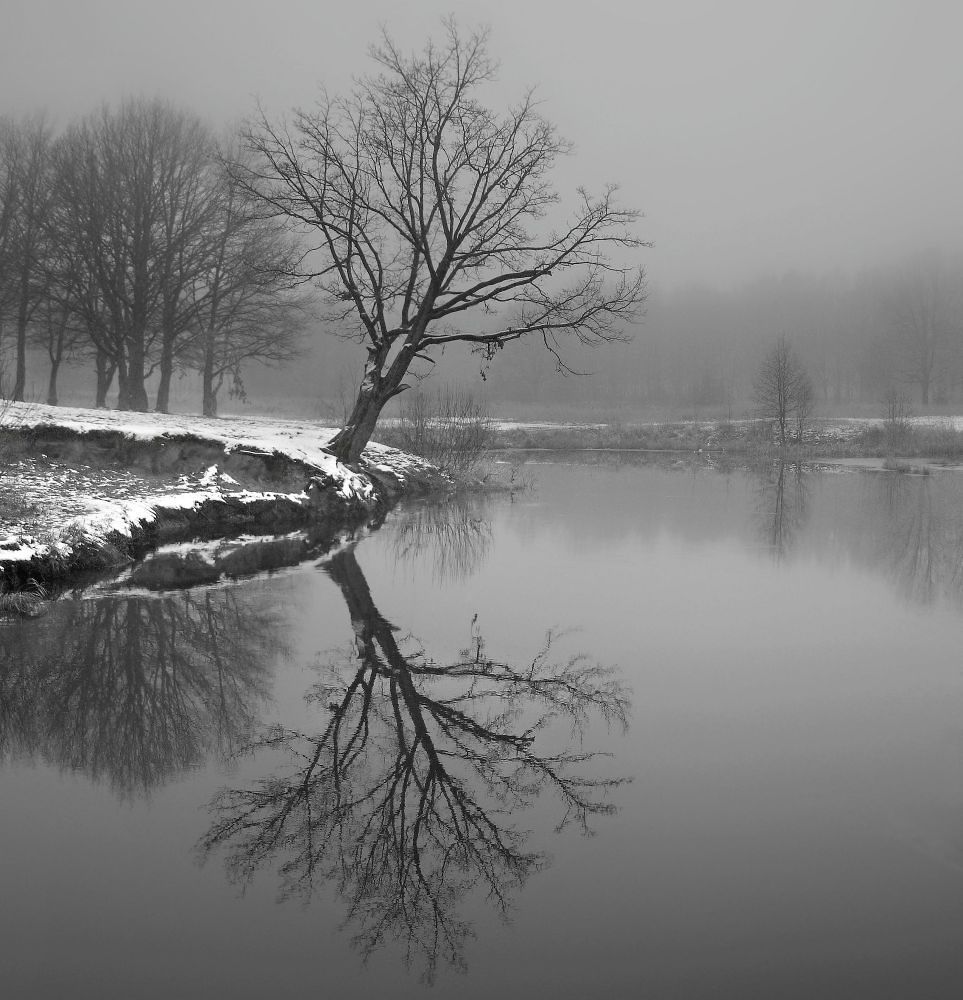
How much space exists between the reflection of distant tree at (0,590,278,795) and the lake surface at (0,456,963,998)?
0.11 ft

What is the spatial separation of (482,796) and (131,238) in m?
30.6

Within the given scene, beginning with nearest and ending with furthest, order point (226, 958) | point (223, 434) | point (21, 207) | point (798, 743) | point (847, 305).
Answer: point (226, 958) → point (798, 743) → point (223, 434) → point (21, 207) → point (847, 305)

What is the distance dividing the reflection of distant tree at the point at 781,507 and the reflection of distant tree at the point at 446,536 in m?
4.38

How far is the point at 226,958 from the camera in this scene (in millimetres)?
3277

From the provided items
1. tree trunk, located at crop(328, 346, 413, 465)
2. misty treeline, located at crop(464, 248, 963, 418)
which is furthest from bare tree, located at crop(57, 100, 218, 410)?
misty treeline, located at crop(464, 248, 963, 418)

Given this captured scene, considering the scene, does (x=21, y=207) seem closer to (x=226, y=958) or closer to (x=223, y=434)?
(x=223, y=434)

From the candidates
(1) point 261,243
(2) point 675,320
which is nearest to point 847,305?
(2) point 675,320

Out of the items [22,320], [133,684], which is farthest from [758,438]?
[133,684]

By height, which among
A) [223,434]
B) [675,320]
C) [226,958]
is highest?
[675,320]

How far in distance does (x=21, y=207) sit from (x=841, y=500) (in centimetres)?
2823

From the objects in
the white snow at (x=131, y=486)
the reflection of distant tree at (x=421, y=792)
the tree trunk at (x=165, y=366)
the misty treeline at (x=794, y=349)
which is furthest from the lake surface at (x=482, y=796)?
the misty treeline at (x=794, y=349)

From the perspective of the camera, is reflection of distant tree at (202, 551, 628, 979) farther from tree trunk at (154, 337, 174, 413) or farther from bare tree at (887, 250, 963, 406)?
bare tree at (887, 250, 963, 406)

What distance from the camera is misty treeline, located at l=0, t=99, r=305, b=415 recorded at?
1166 inches

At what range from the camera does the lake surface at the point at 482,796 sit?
3.31m
